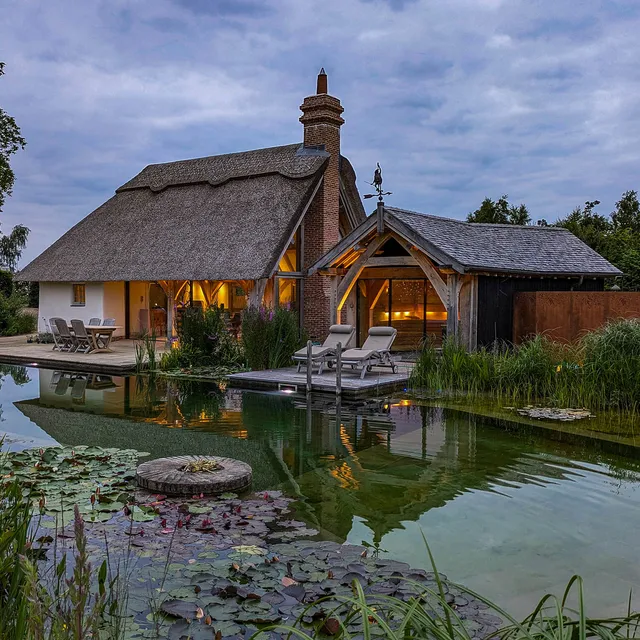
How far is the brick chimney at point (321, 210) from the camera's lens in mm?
19812

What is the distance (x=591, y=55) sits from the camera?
60.0ft

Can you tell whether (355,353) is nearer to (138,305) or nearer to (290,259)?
(290,259)

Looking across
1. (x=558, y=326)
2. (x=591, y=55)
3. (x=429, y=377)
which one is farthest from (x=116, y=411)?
(x=591, y=55)

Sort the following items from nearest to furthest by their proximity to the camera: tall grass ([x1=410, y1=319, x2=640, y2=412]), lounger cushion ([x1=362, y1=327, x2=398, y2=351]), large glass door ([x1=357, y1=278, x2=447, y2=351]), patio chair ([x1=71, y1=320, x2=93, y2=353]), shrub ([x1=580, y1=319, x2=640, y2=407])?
shrub ([x1=580, y1=319, x2=640, y2=407]) → tall grass ([x1=410, y1=319, x2=640, y2=412]) → lounger cushion ([x1=362, y1=327, x2=398, y2=351]) → patio chair ([x1=71, y1=320, x2=93, y2=353]) → large glass door ([x1=357, y1=278, x2=447, y2=351])

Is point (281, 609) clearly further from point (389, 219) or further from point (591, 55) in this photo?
point (591, 55)

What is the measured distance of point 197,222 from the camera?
67.2 ft

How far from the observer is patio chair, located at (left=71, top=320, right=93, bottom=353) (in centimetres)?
1717

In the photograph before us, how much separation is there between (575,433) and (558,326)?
575 centimetres

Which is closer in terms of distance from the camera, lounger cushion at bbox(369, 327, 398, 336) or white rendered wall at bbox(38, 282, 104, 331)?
lounger cushion at bbox(369, 327, 398, 336)

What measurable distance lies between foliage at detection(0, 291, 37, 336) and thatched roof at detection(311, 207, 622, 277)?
1376 centimetres

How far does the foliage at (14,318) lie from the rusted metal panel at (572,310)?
17861 millimetres

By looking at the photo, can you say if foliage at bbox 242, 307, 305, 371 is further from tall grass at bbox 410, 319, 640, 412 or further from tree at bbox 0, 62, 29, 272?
tree at bbox 0, 62, 29, 272

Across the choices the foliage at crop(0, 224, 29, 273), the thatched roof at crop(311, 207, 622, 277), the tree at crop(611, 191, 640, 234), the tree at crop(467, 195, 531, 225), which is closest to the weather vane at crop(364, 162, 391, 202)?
the thatched roof at crop(311, 207, 622, 277)

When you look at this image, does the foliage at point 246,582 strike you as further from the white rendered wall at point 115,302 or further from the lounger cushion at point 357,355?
the white rendered wall at point 115,302
